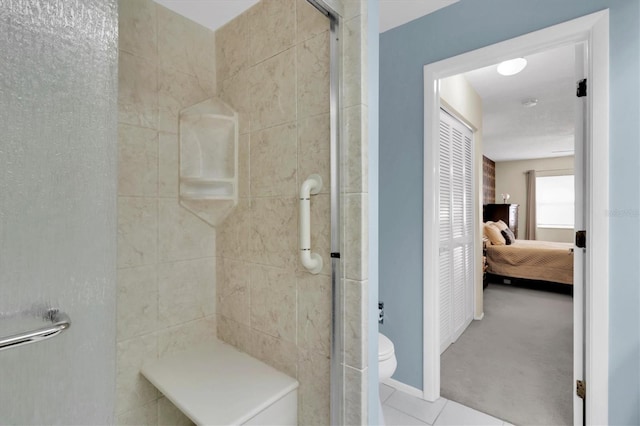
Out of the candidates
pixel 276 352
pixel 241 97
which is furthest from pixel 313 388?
pixel 241 97

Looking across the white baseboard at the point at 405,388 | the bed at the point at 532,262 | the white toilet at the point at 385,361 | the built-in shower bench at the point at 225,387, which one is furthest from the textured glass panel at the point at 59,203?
the bed at the point at 532,262

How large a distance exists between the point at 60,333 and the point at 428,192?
5.94 feet

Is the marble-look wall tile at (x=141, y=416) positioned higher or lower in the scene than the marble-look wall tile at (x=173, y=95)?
lower

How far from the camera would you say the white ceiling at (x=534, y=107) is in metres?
2.75

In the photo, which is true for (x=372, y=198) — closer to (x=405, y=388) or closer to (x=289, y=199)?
(x=289, y=199)

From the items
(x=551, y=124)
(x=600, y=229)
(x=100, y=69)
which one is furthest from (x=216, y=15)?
(x=551, y=124)

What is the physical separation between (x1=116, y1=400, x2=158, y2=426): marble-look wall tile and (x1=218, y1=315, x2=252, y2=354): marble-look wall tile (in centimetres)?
40

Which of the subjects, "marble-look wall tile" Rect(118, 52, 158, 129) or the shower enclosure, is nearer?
the shower enclosure

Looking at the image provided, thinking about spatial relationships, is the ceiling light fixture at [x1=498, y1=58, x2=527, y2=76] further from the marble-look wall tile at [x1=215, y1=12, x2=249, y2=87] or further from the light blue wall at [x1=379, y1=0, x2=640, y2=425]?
the marble-look wall tile at [x1=215, y1=12, x2=249, y2=87]

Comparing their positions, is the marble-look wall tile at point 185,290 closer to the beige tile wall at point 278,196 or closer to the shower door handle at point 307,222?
the beige tile wall at point 278,196

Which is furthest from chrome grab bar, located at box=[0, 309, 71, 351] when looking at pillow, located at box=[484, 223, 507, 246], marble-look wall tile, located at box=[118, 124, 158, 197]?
pillow, located at box=[484, 223, 507, 246]

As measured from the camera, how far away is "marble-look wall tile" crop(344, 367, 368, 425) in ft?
3.22

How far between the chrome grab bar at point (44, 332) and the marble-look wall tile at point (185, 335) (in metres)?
0.95

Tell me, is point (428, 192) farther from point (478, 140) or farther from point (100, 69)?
point (478, 140)
